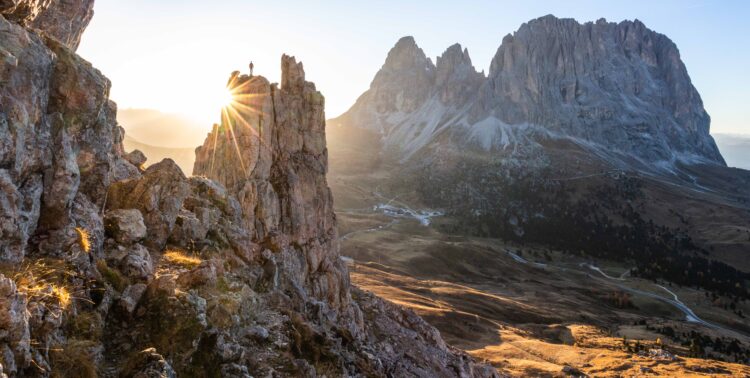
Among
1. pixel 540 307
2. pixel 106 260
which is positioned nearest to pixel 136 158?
pixel 106 260

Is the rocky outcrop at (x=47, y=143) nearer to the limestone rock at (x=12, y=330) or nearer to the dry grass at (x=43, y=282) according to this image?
the dry grass at (x=43, y=282)

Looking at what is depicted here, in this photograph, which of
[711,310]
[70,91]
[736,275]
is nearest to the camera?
[70,91]

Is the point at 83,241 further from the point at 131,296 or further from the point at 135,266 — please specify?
the point at 131,296

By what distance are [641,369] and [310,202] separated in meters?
54.6

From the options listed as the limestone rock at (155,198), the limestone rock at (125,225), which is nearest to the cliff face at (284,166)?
the limestone rock at (155,198)

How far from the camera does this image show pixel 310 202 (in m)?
47.6

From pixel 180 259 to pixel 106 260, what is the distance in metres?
4.18

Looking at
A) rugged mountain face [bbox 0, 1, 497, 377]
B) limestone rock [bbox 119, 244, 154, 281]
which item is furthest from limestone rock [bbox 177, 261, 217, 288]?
limestone rock [bbox 119, 244, 154, 281]

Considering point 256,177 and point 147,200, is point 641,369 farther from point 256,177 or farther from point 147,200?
point 147,200

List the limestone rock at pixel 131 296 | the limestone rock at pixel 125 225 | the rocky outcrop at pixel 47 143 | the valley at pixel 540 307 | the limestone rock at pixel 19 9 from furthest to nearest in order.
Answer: the valley at pixel 540 307 < the limestone rock at pixel 125 225 < the limestone rock at pixel 19 9 < the limestone rock at pixel 131 296 < the rocky outcrop at pixel 47 143

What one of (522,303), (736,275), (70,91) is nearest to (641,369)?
(522,303)

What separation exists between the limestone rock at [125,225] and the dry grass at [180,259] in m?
1.47

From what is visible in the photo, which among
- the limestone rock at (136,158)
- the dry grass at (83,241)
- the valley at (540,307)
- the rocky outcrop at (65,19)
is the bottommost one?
the valley at (540,307)

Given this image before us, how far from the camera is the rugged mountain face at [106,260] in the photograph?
502 inches
